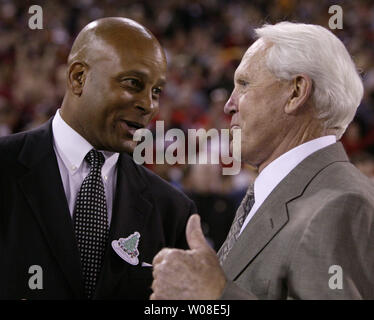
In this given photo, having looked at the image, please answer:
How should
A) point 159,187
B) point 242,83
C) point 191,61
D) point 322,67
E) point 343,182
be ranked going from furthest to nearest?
point 191,61 < point 159,187 < point 242,83 < point 322,67 < point 343,182

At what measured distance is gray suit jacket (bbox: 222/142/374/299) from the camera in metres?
1.08

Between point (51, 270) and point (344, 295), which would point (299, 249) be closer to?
point (344, 295)

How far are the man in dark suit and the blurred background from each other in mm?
1176

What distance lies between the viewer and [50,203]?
1334mm

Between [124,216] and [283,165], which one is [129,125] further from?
[283,165]

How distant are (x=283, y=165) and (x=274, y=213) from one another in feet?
0.42

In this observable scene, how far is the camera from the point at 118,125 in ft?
4.69

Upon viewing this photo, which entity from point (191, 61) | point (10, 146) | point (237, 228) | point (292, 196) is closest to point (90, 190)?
point (10, 146)

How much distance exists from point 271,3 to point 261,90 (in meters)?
5.54

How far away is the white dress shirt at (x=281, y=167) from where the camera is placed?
1315mm

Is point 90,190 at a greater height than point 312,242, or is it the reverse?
point 90,190

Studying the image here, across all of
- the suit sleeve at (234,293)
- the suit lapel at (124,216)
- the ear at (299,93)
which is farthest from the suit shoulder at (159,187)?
the suit sleeve at (234,293)

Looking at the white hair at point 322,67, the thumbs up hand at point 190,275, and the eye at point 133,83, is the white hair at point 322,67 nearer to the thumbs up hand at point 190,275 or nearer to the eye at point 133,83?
the eye at point 133,83

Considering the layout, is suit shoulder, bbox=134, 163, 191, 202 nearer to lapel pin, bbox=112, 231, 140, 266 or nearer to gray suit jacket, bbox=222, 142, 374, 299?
lapel pin, bbox=112, 231, 140, 266
